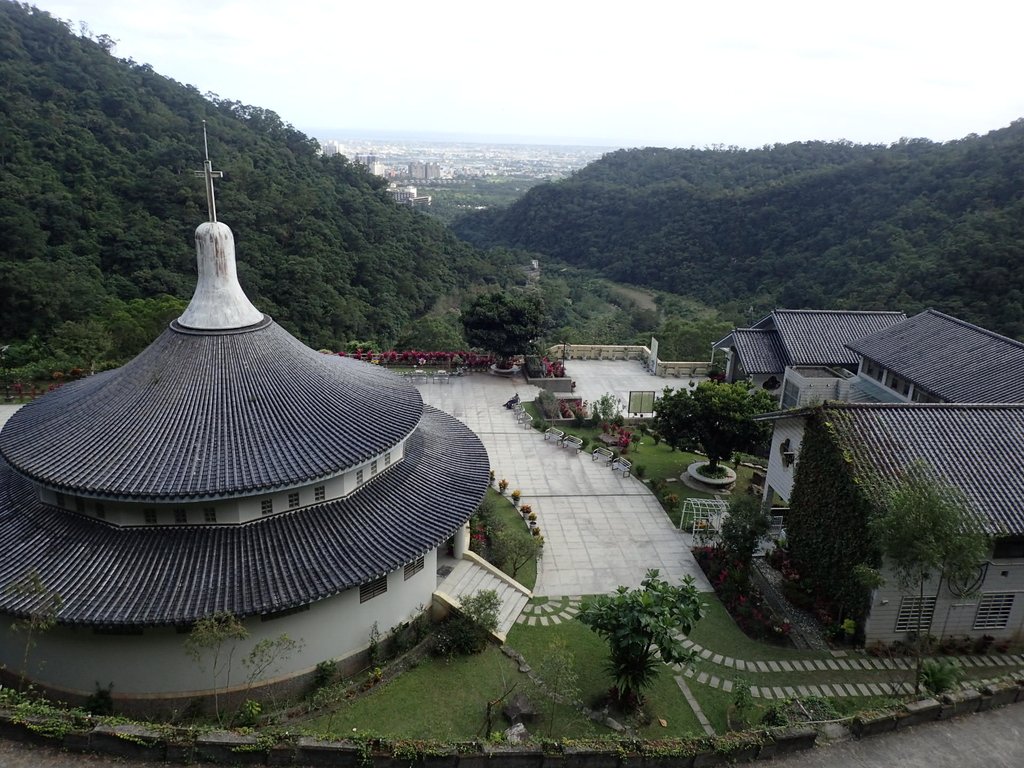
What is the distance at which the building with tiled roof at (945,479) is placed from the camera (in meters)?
15.8

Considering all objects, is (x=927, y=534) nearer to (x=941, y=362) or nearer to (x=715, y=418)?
(x=715, y=418)

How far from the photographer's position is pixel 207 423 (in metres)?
15.1

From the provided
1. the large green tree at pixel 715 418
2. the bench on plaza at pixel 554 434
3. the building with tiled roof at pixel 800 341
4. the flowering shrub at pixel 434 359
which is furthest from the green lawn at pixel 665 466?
the flowering shrub at pixel 434 359

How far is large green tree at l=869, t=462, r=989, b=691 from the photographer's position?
1330 cm

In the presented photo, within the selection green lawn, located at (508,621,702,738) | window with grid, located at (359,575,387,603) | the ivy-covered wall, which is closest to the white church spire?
window with grid, located at (359,575,387,603)

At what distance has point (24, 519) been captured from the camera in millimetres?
14672

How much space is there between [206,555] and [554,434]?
18.5m

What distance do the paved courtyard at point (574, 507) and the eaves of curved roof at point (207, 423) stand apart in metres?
7.05

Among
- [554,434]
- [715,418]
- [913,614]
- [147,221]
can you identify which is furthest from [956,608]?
[147,221]

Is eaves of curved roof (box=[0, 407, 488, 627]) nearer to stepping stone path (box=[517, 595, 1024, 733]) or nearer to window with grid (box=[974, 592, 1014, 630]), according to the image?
stepping stone path (box=[517, 595, 1024, 733])

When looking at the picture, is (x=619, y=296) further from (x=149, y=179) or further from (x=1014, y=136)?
(x=149, y=179)

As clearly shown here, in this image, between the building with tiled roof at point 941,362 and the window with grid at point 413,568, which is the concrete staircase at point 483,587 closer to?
the window with grid at point 413,568

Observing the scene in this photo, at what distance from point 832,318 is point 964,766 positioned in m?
26.3

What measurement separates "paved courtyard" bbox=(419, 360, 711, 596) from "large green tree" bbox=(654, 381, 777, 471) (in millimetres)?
2683
